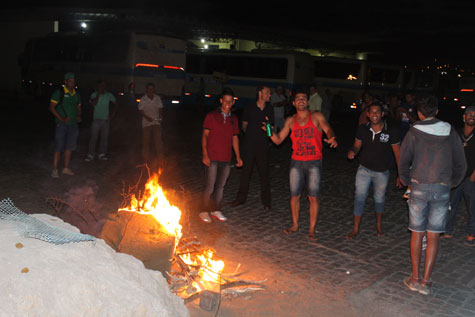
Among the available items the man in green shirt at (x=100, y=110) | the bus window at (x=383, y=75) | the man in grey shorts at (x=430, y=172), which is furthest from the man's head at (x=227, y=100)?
the bus window at (x=383, y=75)

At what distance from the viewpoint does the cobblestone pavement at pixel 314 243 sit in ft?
17.2

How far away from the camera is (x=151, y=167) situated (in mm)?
11922

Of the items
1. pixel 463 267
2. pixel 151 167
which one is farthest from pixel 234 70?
pixel 463 267

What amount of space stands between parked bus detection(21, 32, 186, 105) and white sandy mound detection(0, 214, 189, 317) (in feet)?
75.3

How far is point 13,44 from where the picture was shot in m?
42.1

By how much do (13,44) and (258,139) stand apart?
3967 cm

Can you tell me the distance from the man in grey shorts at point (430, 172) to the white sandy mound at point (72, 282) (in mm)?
2905

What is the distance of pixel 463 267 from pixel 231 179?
5795mm

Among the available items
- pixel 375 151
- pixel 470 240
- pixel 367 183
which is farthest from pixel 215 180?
pixel 470 240

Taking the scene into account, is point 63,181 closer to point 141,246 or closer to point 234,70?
point 141,246

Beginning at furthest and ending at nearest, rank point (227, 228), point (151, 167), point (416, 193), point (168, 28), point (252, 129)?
point (168, 28) < point (151, 167) < point (252, 129) < point (227, 228) < point (416, 193)

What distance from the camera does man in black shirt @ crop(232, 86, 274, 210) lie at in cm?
838

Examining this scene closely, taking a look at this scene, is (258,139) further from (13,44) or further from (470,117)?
(13,44)

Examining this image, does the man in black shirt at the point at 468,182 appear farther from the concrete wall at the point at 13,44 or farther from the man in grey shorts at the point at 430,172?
the concrete wall at the point at 13,44
